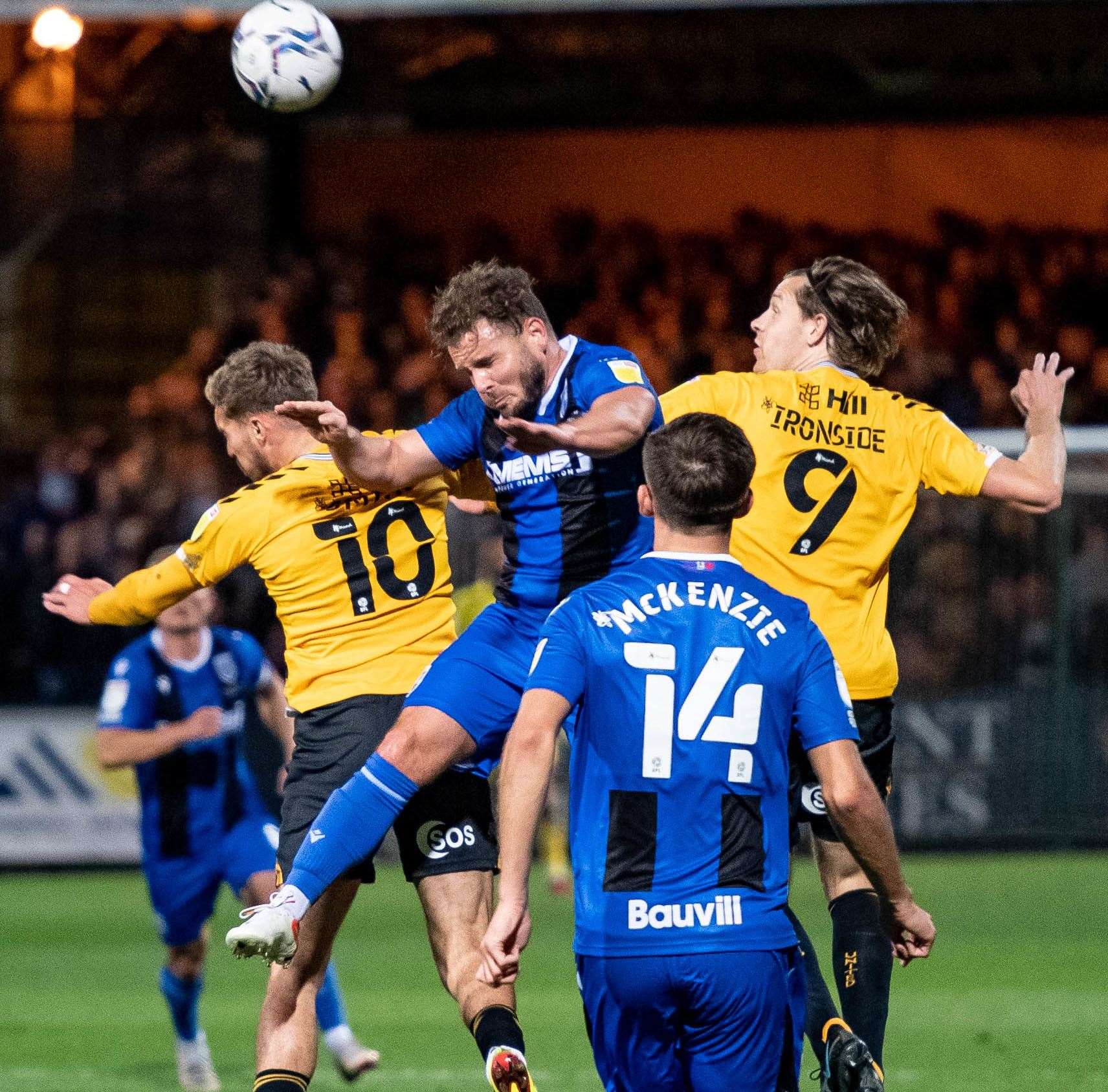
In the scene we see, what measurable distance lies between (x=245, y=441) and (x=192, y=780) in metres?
2.72

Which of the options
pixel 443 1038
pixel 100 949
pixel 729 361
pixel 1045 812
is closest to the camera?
pixel 443 1038

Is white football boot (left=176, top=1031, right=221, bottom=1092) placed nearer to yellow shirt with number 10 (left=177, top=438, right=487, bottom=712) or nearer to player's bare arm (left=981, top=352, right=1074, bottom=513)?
yellow shirt with number 10 (left=177, top=438, right=487, bottom=712)

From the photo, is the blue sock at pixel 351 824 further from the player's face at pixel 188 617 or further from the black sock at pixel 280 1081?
the player's face at pixel 188 617

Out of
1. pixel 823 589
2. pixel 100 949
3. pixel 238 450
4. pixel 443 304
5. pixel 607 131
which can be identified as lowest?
pixel 100 949

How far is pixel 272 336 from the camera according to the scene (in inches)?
677

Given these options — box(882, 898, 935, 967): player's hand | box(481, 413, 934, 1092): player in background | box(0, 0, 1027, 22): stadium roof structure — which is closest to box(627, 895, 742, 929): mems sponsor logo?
box(481, 413, 934, 1092): player in background

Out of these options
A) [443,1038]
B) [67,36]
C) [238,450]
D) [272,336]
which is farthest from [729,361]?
[238,450]

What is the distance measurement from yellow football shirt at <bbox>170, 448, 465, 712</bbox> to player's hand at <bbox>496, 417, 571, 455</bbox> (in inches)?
42.8

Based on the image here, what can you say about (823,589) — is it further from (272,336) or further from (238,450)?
(272,336)

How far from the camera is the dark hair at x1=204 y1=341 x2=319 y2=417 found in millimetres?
6039

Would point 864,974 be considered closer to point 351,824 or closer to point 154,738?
point 351,824

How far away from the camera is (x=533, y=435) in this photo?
16.3 ft

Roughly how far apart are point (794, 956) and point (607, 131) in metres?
17.1

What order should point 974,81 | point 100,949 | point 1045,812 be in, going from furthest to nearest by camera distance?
point 974,81 < point 1045,812 < point 100,949
